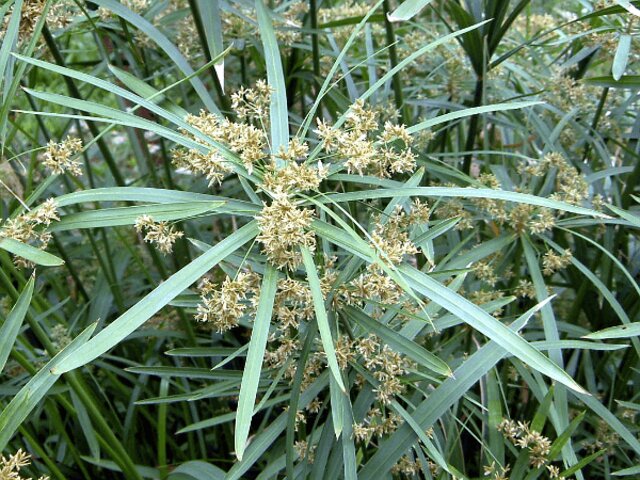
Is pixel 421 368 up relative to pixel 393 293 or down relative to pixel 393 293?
down

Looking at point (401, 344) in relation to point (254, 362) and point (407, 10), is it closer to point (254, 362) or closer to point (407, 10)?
point (254, 362)

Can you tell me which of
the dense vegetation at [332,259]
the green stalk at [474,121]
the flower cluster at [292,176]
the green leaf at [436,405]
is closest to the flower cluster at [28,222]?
the dense vegetation at [332,259]

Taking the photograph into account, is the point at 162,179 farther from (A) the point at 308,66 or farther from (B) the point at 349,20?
(B) the point at 349,20

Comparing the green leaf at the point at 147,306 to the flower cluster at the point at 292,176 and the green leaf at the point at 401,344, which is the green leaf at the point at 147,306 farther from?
the green leaf at the point at 401,344

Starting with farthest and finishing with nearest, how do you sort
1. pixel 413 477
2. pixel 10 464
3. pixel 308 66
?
1. pixel 308 66
2. pixel 413 477
3. pixel 10 464

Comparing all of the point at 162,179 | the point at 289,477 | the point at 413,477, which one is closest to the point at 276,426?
the point at 289,477

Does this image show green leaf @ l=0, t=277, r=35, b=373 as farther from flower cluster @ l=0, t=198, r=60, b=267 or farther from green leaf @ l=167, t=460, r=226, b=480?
green leaf @ l=167, t=460, r=226, b=480
